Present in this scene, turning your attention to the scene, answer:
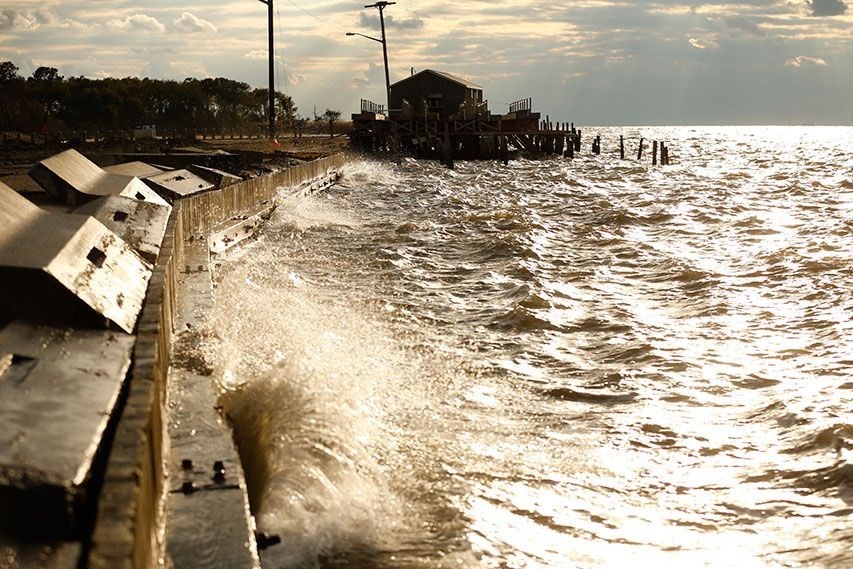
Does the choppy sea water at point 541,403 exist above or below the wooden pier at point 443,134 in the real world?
below

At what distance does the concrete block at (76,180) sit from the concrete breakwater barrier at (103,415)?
2395 mm

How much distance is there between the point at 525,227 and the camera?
21.7m

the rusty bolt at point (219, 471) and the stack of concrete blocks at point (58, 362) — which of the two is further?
the rusty bolt at point (219, 471)

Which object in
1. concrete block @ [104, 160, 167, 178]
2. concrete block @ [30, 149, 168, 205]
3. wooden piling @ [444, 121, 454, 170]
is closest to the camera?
concrete block @ [30, 149, 168, 205]

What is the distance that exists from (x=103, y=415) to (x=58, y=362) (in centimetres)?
72

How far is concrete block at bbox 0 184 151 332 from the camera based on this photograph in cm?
477

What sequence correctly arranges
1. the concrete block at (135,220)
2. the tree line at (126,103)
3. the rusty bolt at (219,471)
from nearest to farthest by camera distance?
the rusty bolt at (219,471)
the concrete block at (135,220)
the tree line at (126,103)

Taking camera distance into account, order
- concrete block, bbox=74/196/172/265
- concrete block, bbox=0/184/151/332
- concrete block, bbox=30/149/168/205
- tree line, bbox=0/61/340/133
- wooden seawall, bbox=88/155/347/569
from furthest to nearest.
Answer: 1. tree line, bbox=0/61/340/133
2. concrete block, bbox=30/149/168/205
3. concrete block, bbox=74/196/172/265
4. concrete block, bbox=0/184/151/332
5. wooden seawall, bbox=88/155/347/569

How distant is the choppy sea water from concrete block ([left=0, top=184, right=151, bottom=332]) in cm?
118

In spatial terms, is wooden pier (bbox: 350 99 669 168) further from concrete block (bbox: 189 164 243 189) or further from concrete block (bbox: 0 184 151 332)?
concrete block (bbox: 0 184 151 332)

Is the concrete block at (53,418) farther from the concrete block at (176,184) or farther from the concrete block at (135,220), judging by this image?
the concrete block at (176,184)

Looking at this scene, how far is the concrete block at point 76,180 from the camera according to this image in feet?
32.5

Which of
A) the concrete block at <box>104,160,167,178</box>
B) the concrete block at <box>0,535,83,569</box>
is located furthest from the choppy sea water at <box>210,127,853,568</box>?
the concrete block at <box>104,160,167,178</box>

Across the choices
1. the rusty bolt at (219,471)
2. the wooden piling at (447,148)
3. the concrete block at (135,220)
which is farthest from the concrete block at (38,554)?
the wooden piling at (447,148)
